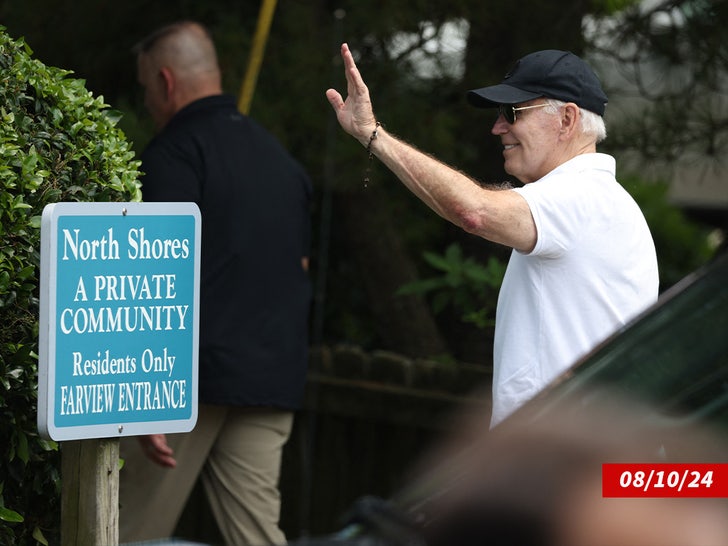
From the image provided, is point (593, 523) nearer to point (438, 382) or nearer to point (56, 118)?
point (56, 118)

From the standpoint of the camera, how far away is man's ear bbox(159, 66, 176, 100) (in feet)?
14.8

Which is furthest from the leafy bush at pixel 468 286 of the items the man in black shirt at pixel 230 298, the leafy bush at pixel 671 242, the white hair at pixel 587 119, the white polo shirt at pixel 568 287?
the white polo shirt at pixel 568 287

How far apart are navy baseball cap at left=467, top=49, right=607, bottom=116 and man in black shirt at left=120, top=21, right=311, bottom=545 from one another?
→ 1379 millimetres

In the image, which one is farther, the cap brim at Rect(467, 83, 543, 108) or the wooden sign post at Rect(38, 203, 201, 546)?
the cap brim at Rect(467, 83, 543, 108)

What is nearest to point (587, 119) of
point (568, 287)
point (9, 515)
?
point (568, 287)

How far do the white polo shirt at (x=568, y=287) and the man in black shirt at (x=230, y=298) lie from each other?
1.51 m

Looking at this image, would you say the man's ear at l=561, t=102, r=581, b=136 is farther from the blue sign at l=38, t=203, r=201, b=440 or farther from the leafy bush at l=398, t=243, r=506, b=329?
the leafy bush at l=398, t=243, r=506, b=329

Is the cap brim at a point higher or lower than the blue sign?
higher

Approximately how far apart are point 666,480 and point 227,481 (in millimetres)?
2758

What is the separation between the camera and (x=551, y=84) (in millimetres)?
2957

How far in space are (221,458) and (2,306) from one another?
1544 mm

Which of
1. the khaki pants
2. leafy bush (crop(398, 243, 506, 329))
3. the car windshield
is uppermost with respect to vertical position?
leafy bush (crop(398, 243, 506, 329))

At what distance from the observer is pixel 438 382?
19.4ft

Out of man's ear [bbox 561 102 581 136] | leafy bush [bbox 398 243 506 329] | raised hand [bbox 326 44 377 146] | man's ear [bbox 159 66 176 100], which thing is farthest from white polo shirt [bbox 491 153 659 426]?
leafy bush [bbox 398 243 506 329]
